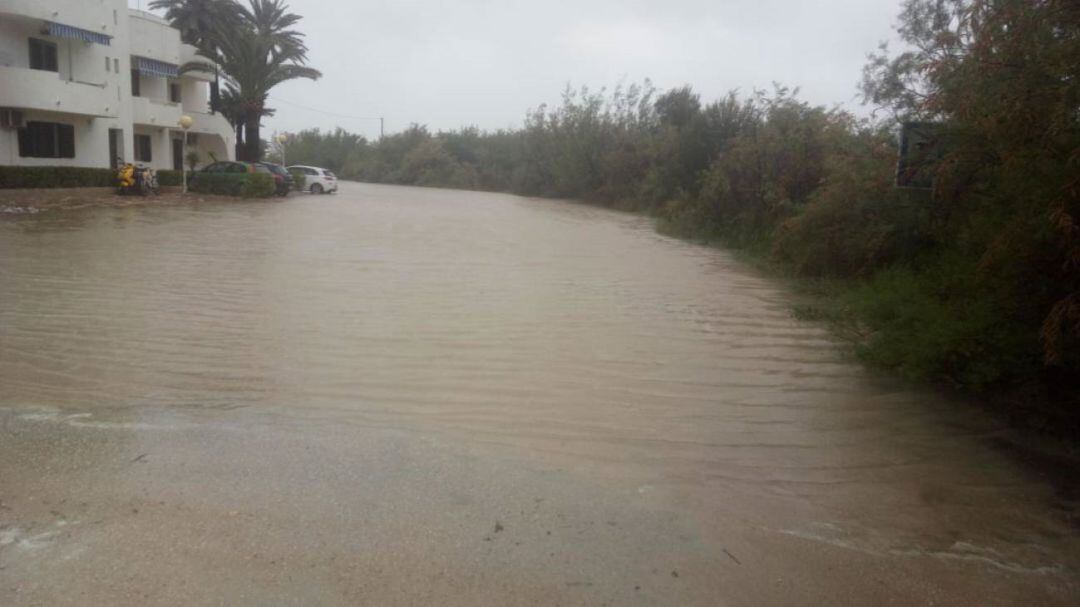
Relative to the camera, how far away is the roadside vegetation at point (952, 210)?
6.02m

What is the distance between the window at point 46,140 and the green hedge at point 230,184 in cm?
583

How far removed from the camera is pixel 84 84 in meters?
28.9

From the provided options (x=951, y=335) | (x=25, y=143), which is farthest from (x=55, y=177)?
(x=951, y=335)

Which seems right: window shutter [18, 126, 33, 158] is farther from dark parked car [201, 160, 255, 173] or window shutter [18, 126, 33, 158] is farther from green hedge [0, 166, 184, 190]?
dark parked car [201, 160, 255, 173]

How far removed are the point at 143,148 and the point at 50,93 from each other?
30.4 ft

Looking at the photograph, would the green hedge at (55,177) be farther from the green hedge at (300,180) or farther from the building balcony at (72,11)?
the green hedge at (300,180)

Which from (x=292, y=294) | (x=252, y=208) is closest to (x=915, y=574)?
(x=292, y=294)

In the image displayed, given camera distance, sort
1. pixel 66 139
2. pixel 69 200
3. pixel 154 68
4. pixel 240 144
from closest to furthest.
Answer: pixel 69 200 → pixel 66 139 → pixel 154 68 → pixel 240 144

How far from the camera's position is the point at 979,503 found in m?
5.40

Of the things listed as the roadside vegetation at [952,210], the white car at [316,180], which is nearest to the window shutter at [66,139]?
the white car at [316,180]

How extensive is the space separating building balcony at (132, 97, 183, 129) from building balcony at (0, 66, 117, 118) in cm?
369

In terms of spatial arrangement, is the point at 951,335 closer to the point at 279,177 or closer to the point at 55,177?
the point at 55,177

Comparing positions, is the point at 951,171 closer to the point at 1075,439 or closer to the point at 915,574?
the point at 1075,439

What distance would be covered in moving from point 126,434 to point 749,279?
1218cm
